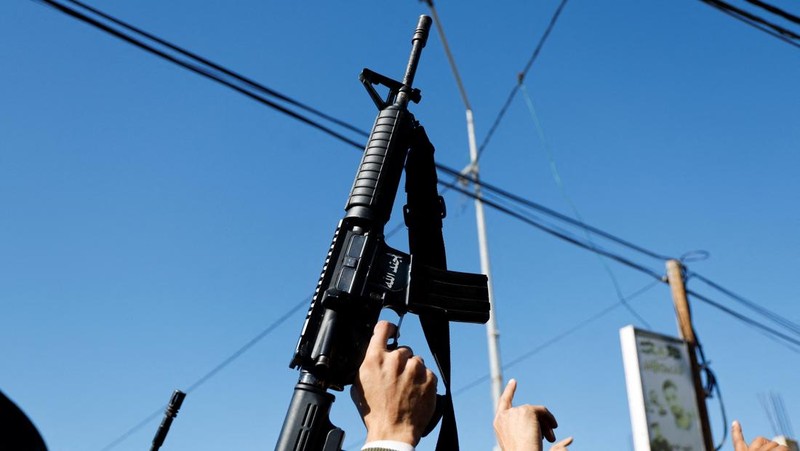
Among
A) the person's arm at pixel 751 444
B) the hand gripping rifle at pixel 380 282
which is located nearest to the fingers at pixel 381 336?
the hand gripping rifle at pixel 380 282

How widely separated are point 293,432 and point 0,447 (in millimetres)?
1174

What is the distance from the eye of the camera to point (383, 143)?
275cm

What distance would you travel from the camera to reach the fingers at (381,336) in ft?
6.66

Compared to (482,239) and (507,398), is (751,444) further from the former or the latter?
(482,239)

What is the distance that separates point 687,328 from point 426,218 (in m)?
7.05

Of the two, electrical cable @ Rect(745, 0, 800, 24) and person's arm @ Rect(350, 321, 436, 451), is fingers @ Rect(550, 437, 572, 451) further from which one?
Answer: electrical cable @ Rect(745, 0, 800, 24)

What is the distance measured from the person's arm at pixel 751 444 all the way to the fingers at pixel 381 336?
1.62m

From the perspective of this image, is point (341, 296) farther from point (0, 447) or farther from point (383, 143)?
point (0, 447)

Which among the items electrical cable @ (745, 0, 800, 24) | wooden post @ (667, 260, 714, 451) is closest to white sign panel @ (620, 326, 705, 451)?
wooden post @ (667, 260, 714, 451)

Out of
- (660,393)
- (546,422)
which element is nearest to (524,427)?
(546,422)

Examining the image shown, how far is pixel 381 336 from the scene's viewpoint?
206 cm

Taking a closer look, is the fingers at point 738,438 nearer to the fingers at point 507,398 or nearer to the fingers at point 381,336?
the fingers at point 507,398

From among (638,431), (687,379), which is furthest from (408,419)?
(687,379)

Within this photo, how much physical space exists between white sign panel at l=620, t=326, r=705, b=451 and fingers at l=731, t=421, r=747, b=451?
5.08 meters
